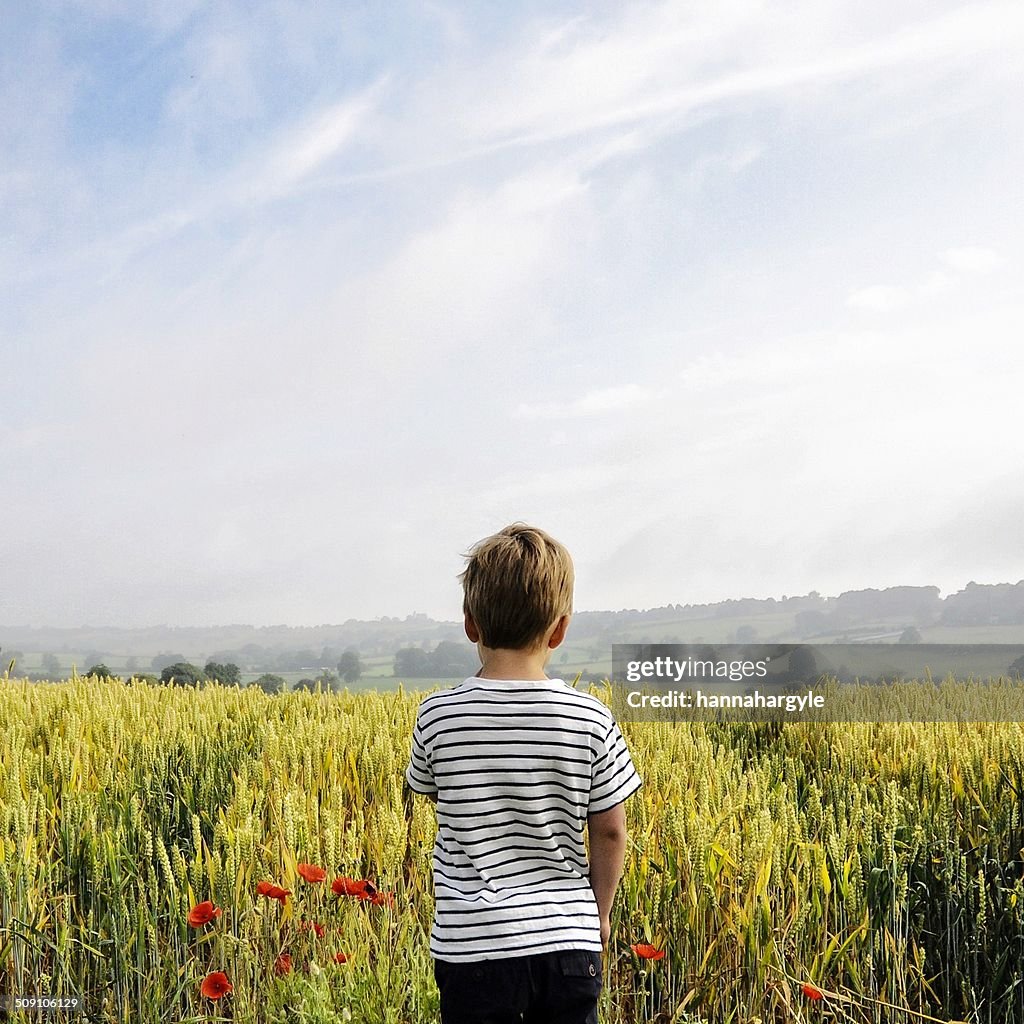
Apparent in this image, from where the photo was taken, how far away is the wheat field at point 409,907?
2184 mm

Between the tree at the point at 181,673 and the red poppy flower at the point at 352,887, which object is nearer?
the red poppy flower at the point at 352,887

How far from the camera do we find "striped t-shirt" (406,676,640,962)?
1.48 m

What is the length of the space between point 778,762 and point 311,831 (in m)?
2.19

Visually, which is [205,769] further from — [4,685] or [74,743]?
[4,685]

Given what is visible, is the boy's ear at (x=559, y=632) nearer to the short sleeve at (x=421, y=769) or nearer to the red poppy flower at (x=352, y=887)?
the short sleeve at (x=421, y=769)

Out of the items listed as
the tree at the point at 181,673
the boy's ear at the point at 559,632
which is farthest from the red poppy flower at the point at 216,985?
the tree at the point at 181,673

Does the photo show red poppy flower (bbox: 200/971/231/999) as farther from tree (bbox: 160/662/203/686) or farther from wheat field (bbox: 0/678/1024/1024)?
tree (bbox: 160/662/203/686)

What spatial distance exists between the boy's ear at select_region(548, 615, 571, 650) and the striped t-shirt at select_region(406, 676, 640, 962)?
0.26ft

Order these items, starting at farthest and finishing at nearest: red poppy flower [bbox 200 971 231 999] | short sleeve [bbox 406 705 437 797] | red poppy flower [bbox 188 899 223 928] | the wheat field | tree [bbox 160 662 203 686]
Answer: tree [bbox 160 662 203 686] → the wheat field → red poppy flower [bbox 188 899 223 928] → red poppy flower [bbox 200 971 231 999] → short sleeve [bbox 406 705 437 797]

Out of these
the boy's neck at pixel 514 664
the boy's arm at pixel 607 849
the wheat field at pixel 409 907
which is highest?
the boy's neck at pixel 514 664

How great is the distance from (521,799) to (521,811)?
0.07 feet

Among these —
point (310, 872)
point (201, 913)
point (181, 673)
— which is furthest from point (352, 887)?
point (181, 673)

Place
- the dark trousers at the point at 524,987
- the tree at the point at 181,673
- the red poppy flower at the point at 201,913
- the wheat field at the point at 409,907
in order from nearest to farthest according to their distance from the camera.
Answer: the dark trousers at the point at 524,987 < the red poppy flower at the point at 201,913 < the wheat field at the point at 409,907 < the tree at the point at 181,673

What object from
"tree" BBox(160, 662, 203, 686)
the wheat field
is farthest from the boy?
"tree" BBox(160, 662, 203, 686)
